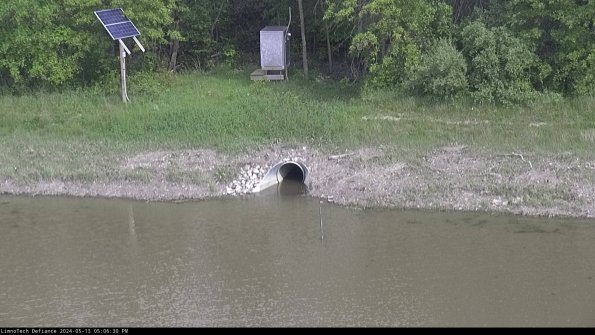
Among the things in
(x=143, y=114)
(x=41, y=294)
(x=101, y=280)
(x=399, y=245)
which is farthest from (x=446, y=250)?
(x=143, y=114)

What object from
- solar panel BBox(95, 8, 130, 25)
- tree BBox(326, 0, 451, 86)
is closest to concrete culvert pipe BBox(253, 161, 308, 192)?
tree BBox(326, 0, 451, 86)

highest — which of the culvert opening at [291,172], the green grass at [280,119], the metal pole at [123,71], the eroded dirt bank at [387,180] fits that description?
the metal pole at [123,71]

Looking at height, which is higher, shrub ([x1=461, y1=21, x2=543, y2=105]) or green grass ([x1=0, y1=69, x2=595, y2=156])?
shrub ([x1=461, y1=21, x2=543, y2=105])

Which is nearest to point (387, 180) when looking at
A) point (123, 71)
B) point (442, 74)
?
point (442, 74)

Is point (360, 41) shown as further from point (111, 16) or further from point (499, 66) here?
point (111, 16)

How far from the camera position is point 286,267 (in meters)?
11.9

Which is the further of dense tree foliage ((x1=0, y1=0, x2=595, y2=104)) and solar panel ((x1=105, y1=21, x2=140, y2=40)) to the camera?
solar panel ((x1=105, y1=21, x2=140, y2=40))

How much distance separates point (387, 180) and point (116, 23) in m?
8.34

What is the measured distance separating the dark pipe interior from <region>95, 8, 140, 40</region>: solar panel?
550 centimetres

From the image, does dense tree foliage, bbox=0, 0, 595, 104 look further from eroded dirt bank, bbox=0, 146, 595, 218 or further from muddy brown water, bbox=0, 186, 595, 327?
muddy brown water, bbox=0, 186, 595, 327

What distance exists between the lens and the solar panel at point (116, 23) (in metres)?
19.3

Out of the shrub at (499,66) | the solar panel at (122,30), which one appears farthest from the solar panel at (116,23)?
the shrub at (499,66)

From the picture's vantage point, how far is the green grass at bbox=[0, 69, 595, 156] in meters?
16.9

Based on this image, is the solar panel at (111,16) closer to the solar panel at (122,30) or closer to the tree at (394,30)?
the solar panel at (122,30)
